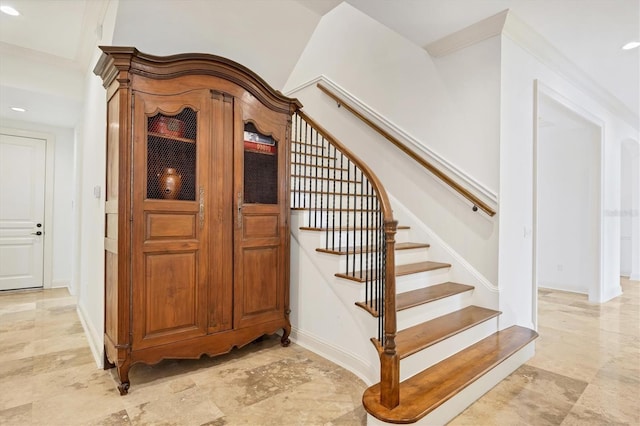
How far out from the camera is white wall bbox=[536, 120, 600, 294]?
198 inches

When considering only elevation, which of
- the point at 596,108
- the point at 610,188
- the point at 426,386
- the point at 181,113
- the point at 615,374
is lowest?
the point at 615,374

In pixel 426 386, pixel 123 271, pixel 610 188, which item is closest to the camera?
pixel 426 386

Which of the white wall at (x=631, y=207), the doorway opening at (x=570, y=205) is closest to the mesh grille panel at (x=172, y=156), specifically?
the doorway opening at (x=570, y=205)

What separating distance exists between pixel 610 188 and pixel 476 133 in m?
3.41

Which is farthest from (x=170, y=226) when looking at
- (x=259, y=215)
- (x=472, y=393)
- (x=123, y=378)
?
(x=472, y=393)

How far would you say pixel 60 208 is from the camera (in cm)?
537

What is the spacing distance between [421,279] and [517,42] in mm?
2295

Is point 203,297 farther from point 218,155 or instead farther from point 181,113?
point 181,113

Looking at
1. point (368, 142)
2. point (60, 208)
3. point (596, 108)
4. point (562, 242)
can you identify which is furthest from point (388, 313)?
point (60, 208)

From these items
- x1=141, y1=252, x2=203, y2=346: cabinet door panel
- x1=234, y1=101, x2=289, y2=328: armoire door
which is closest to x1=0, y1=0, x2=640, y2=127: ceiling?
x1=234, y1=101, x2=289, y2=328: armoire door

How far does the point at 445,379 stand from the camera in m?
2.10

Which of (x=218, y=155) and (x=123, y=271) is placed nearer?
(x=123, y=271)

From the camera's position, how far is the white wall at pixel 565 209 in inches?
198

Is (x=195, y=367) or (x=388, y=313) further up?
(x=388, y=313)
